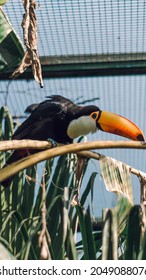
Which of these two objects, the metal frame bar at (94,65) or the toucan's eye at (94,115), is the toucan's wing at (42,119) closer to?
the toucan's eye at (94,115)

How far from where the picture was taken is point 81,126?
221cm

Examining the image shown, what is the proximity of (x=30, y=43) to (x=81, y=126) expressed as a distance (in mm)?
742

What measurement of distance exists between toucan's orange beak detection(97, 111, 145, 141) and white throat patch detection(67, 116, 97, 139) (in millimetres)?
35

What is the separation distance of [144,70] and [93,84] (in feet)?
0.74

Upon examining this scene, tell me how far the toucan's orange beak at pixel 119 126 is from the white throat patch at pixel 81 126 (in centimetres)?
4

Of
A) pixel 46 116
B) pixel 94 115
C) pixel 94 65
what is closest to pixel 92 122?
pixel 94 115

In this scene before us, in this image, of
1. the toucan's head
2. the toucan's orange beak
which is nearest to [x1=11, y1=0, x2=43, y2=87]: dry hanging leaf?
the toucan's orange beak

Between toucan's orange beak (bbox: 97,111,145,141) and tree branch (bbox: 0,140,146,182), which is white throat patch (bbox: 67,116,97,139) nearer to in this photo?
toucan's orange beak (bbox: 97,111,145,141)

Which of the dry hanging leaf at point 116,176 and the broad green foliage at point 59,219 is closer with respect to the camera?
the broad green foliage at point 59,219

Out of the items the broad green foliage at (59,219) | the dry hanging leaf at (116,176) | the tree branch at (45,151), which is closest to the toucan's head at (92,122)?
the broad green foliage at (59,219)

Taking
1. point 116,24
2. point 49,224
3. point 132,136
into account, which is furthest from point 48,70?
point 49,224

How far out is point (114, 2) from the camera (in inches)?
85.8

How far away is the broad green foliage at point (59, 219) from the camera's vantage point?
1.32m
